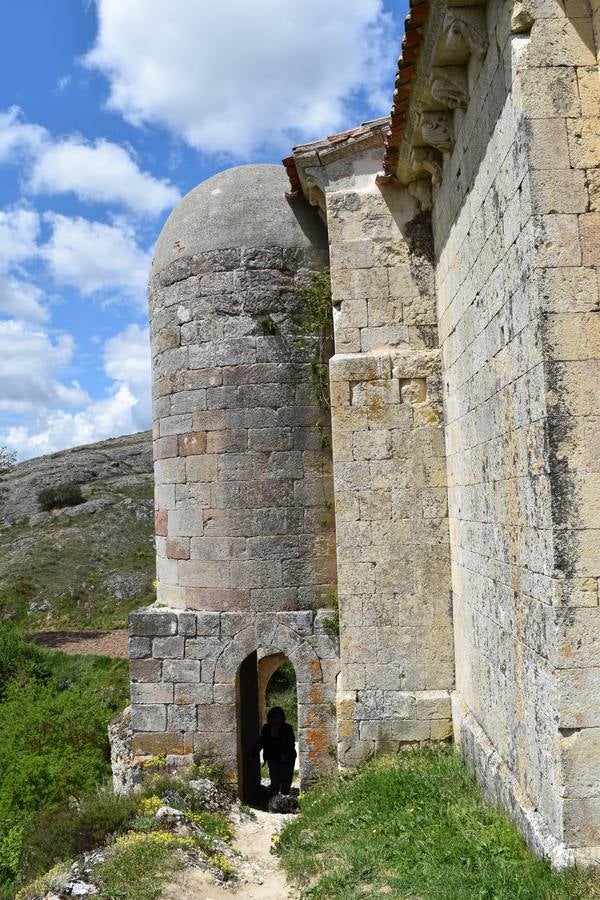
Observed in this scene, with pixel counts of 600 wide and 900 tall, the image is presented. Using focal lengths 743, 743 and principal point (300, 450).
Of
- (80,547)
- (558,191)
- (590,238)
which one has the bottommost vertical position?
(80,547)

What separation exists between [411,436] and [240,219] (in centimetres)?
353

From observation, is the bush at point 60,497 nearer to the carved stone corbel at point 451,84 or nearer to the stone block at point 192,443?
the stone block at point 192,443

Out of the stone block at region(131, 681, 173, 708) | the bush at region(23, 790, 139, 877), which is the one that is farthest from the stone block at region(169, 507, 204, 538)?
the bush at region(23, 790, 139, 877)

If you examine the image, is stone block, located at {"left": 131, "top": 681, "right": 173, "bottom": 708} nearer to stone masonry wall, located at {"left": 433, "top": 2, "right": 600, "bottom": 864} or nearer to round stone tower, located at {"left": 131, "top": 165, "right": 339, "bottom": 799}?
round stone tower, located at {"left": 131, "top": 165, "right": 339, "bottom": 799}

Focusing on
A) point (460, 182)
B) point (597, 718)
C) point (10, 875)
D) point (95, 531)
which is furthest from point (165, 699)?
point (95, 531)

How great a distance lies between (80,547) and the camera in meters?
26.9

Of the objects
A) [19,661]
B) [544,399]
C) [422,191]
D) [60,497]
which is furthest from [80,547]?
[544,399]

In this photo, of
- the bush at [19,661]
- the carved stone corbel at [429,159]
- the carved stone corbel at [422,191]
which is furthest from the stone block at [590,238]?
the bush at [19,661]

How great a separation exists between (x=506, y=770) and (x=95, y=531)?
2476 cm

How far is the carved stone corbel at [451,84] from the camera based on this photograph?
18.3ft

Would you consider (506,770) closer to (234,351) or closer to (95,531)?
(234,351)

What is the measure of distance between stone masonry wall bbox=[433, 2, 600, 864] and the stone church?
2cm

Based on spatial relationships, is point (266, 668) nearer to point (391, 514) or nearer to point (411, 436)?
point (391, 514)

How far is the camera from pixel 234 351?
28.3 feet
